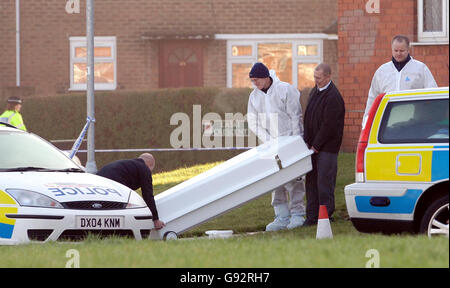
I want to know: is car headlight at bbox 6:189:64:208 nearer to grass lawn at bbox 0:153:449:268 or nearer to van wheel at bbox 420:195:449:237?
grass lawn at bbox 0:153:449:268

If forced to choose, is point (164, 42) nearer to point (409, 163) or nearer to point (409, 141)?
point (409, 141)

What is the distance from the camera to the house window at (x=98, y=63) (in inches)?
1174

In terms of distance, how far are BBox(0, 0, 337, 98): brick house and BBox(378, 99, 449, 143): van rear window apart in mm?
20232

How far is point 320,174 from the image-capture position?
11969mm

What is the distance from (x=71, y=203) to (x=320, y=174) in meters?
3.22

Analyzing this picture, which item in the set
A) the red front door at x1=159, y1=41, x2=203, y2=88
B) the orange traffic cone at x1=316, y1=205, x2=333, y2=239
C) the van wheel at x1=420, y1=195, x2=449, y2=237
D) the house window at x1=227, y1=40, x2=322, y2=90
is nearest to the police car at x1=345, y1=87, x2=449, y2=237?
the van wheel at x1=420, y1=195, x2=449, y2=237

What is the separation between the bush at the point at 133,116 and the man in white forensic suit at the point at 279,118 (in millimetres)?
9727

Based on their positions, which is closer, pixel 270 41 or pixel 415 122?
pixel 415 122

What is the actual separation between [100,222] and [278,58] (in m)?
20.1

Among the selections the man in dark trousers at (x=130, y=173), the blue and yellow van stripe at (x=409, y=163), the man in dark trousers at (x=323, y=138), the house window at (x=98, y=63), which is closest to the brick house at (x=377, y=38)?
the man in dark trousers at (x=323, y=138)

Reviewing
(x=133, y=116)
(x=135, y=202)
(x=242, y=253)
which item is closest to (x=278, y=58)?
(x=133, y=116)

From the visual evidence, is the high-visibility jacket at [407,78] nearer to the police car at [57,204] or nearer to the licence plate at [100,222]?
the police car at [57,204]

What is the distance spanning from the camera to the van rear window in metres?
8.84

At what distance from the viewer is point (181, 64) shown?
29.9 meters
